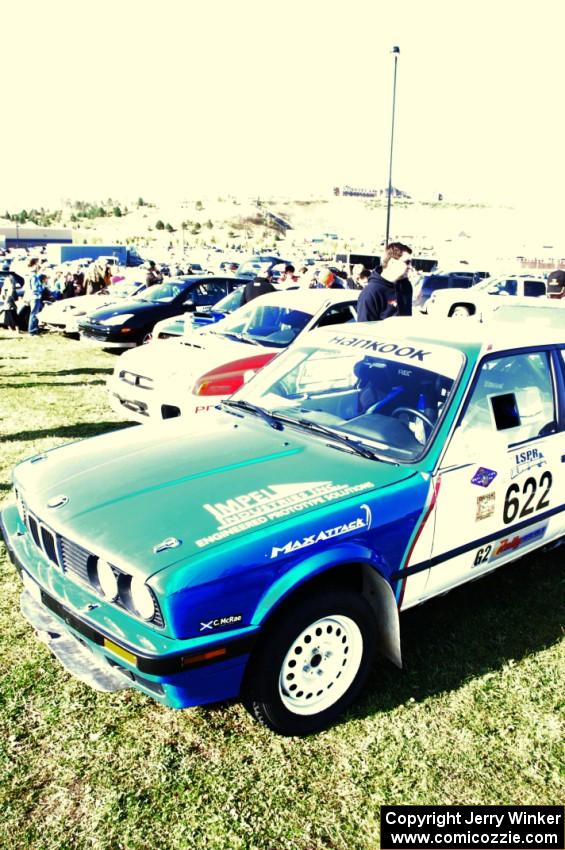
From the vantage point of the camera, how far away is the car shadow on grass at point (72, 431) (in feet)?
23.0

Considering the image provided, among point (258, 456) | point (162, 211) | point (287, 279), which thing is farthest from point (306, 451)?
point (162, 211)

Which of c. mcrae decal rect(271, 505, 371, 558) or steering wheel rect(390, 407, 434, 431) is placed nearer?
c. mcrae decal rect(271, 505, 371, 558)

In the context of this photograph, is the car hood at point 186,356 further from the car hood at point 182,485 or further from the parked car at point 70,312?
the parked car at point 70,312

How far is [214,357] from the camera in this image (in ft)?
21.8

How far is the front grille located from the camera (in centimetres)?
259

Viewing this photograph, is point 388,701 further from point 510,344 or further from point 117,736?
point 510,344

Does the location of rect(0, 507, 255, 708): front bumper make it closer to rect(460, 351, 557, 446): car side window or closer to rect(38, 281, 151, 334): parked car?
rect(460, 351, 557, 446): car side window

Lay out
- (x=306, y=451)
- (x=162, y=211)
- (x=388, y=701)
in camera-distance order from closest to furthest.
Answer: (x=388, y=701), (x=306, y=451), (x=162, y=211)

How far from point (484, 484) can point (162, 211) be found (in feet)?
380

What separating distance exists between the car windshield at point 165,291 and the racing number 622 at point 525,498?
33.1 feet

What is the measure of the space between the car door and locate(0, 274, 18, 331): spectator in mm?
13943

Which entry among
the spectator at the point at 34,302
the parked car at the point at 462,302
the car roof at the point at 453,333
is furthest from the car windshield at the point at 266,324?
the spectator at the point at 34,302

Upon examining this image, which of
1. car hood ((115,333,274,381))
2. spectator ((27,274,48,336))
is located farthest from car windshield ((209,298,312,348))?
spectator ((27,274,48,336))

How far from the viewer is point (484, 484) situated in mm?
3334
